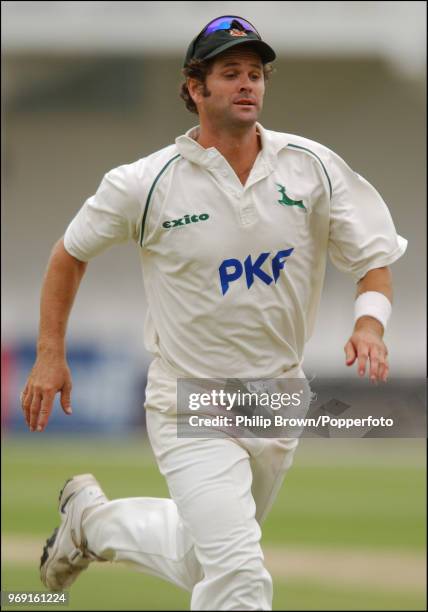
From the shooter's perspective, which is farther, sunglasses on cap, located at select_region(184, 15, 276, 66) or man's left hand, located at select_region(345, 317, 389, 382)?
sunglasses on cap, located at select_region(184, 15, 276, 66)

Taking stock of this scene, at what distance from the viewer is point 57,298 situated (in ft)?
20.7

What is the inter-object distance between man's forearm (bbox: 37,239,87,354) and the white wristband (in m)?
1.31

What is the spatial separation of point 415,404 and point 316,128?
26.6m

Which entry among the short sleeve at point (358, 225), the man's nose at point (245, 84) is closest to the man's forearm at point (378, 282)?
the short sleeve at point (358, 225)

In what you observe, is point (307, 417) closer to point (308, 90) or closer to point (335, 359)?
point (335, 359)

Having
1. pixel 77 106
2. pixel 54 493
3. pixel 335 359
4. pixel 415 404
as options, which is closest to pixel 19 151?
pixel 77 106

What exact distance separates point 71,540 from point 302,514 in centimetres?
913

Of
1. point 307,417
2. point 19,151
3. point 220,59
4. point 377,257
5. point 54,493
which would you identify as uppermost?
point 19,151

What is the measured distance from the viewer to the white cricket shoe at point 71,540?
6.85m

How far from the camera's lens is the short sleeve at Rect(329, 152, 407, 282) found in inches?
245

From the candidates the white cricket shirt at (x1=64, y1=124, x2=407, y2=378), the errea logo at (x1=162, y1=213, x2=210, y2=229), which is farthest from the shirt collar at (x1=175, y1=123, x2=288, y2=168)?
the errea logo at (x1=162, y1=213, x2=210, y2=229)

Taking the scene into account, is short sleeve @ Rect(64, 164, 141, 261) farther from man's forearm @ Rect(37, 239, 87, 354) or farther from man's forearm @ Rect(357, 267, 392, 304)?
man's forearm @ Rect(357, 267, 392, 304)

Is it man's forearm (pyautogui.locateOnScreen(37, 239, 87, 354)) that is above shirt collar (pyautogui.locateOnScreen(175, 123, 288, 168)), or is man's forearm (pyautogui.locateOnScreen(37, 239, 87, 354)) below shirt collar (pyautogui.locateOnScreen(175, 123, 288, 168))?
below

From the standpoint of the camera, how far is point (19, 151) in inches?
1366
